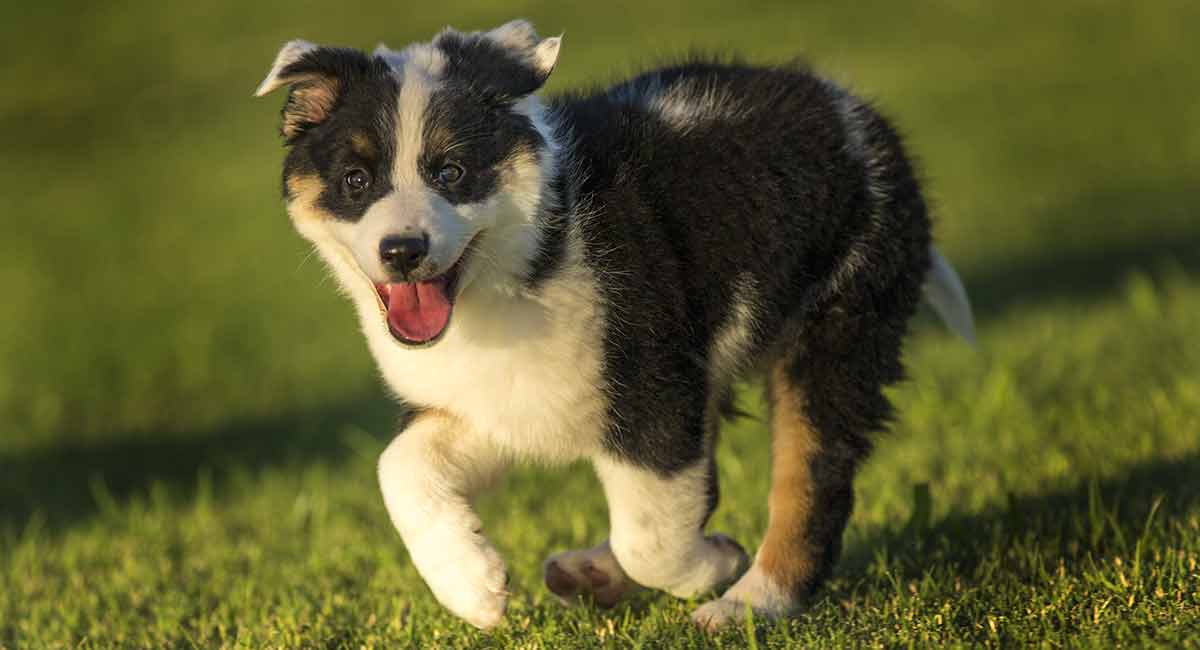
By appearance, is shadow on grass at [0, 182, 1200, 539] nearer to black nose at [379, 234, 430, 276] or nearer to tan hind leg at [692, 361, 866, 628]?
tan hind leg at [692, 361, 866, 628]

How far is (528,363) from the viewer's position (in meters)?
4.46

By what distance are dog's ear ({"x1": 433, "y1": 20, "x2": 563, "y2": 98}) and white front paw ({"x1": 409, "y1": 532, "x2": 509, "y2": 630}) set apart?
120 centimetres

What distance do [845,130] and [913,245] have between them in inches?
16.6

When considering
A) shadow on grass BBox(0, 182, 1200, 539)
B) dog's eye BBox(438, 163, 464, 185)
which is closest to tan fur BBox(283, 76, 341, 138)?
dog's eye BBox(438, 163, 464, 185)

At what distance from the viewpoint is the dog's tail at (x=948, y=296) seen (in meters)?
5.52

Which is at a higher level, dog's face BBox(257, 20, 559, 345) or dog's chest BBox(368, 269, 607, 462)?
dog's face BBox(257, 20, 559, 345)

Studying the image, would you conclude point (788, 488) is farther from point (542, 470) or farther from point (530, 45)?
point (542, 470)

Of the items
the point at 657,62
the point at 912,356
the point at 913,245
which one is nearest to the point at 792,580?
the point at 913,245

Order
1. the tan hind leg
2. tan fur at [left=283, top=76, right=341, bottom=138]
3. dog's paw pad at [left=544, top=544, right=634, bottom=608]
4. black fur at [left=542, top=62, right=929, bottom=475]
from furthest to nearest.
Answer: dog's paw pad at [left=544, top=544, right=634, bottom=608] → the tan hind leg → black fur at [left=542, top=62, right=929, bottom=475] → tan fur at [left=283, top=76, right=341, bottom=138]

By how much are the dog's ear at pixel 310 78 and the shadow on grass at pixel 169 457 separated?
3.60m

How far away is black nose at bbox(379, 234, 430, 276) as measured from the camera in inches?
158

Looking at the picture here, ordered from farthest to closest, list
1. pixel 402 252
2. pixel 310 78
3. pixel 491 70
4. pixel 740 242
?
pixel 740 242
pixel 491 70
pixel 310 78
pixel 402 252

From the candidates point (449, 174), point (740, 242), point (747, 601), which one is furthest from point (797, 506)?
point (449, 174)

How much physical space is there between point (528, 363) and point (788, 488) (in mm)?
972
